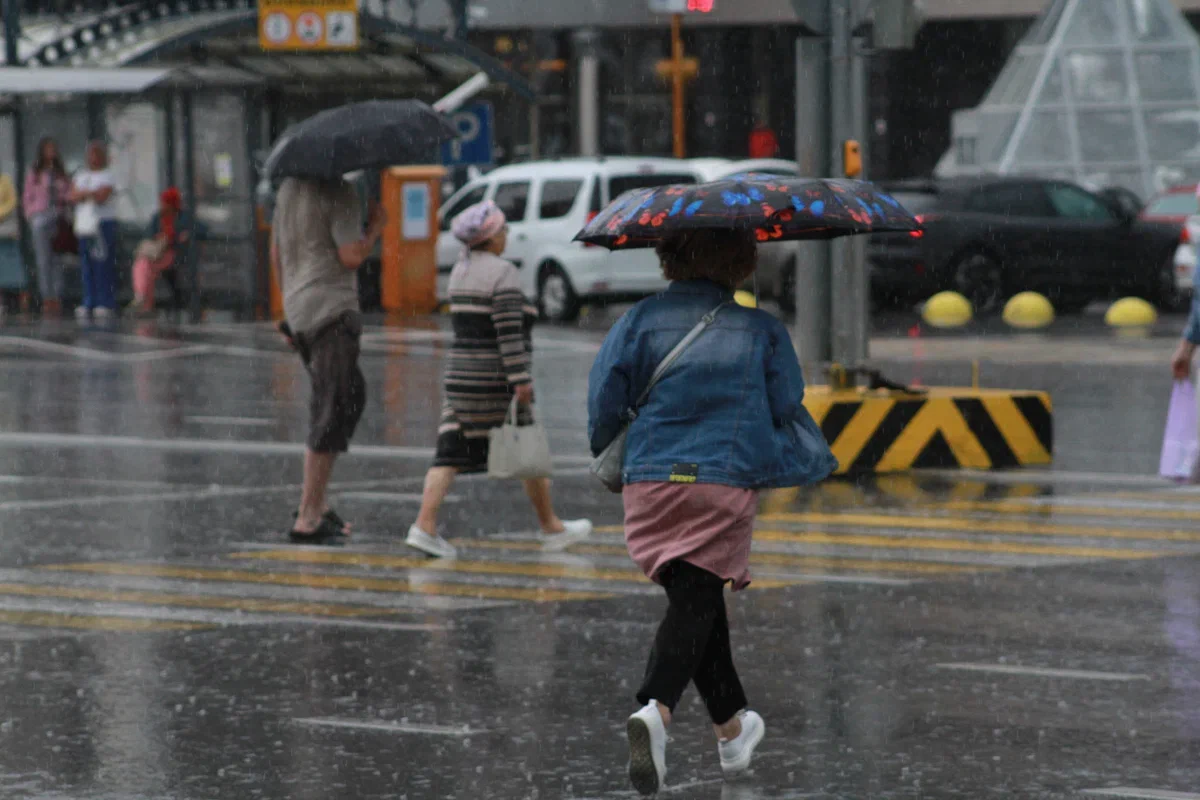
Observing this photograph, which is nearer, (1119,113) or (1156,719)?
(1156,719)

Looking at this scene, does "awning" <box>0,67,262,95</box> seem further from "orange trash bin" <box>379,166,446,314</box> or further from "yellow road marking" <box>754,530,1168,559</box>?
"yellow road marking" <box>754,530,1168,559</box>

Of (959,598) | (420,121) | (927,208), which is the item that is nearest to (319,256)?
(420,121)

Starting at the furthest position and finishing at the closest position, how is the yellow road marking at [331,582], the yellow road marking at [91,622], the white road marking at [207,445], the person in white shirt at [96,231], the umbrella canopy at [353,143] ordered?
the person in white shirt at [96,231] → the white road marking at [207,445] → the umbrella canopy at [353,143] → the yellow road marking at [331,582] → the yellow road marking at [91,622]

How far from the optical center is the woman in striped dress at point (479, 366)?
36.1 ft

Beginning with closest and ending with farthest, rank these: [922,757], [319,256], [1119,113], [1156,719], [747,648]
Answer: [922,757], [1156,719], [747,648], [319,256], [1119,113]

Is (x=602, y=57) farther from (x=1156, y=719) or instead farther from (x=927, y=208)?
(x=1156, y=719)

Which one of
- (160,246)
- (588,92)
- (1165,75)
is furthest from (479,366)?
(588,92)

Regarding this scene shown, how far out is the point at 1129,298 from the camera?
29.3 m

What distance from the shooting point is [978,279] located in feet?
96.8

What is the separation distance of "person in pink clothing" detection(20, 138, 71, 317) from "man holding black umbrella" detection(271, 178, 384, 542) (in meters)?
19.4

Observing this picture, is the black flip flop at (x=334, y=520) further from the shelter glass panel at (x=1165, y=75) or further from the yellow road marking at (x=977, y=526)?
the shelter glass panel at (x=1165, y=75)

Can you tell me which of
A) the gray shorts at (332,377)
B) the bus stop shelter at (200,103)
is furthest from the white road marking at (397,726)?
the bus stop shelter at (200,103)

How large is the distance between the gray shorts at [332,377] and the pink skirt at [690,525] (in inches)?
199

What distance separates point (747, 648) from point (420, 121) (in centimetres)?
404
